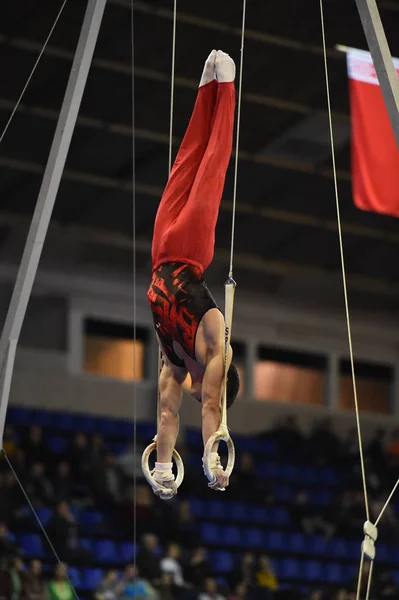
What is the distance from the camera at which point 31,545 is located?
→ 15.1 m

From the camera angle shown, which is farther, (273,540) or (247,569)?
(273,540)

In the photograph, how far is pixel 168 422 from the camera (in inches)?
317

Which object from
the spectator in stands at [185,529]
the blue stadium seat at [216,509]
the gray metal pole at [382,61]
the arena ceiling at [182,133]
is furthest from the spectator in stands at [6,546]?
the gray metal pole at [382,61]

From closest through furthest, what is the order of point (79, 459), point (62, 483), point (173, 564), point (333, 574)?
point (173, 564)
point (62, 483)
point (79, 459)
point (333, 574)

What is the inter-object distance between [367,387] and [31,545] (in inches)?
342

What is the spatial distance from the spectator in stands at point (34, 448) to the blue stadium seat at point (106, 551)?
134 centimetres

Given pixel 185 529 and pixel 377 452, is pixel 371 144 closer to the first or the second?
pixel 185 529

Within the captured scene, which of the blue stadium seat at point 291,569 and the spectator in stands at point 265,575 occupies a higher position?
the blue stadium seat at point 291,569

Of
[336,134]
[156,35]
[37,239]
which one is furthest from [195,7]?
[37,239]

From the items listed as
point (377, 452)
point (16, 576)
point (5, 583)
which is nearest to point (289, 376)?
point (377, 452)

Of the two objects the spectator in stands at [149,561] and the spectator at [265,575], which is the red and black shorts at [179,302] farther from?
the spectator at [265,575]

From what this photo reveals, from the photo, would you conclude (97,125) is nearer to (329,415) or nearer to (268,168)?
(268,168)

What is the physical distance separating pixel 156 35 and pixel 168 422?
8567 mm

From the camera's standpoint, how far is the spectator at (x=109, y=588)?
13.8 metres
